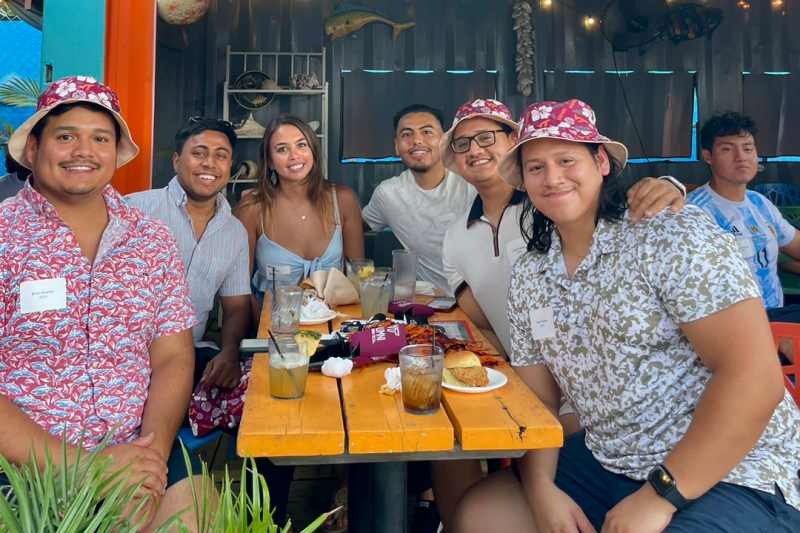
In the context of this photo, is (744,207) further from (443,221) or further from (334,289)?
(334,289)

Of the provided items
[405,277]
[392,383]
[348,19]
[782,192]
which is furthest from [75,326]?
[782,192]

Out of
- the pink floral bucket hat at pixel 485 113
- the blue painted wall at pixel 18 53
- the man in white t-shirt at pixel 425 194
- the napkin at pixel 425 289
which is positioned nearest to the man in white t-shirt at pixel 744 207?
the man in white t-shirt at pixel 425 194

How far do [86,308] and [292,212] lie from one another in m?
1.59

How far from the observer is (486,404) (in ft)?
4.88

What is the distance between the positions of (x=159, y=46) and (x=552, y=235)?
416cm

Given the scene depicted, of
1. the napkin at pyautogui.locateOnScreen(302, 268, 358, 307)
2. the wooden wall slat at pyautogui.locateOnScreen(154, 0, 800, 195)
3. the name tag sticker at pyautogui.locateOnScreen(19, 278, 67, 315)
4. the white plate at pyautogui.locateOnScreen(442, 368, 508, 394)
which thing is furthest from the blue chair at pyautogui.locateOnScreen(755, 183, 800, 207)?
the name tag sticker at pyautogui.locateOnScreen(19, 278, 67, 315)

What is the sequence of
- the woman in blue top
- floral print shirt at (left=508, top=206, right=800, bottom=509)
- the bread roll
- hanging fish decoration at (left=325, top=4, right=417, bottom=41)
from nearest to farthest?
floral print shirt at (left=508, top=206, right=800, bottom=509) < the bread roll < the woman in blue top < hanging fish decoration at (left=325, top=4, right=417, bottom=41)

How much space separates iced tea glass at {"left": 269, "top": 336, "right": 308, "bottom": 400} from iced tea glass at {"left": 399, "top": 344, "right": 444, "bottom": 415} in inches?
9.8

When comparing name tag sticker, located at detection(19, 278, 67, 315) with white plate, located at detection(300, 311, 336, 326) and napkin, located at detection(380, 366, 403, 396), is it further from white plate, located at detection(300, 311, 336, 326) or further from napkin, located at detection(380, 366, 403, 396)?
napkin, located at detection(380, 366, 403, 396)

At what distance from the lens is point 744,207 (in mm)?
3443

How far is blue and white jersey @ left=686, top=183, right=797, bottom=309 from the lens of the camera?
10.9 ft

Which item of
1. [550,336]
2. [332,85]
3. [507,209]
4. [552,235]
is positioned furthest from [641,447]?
[332,85]

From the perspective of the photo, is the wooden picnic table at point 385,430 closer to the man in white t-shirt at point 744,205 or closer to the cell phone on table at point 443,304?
the cell phone on table at point 443,304

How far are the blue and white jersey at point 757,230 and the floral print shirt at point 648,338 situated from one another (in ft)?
6.62
